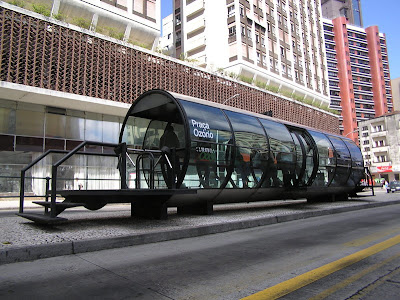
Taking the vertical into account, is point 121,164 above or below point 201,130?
below

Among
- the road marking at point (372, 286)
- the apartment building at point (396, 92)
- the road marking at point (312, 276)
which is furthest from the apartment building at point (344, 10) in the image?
the road marking at point (372, 286)

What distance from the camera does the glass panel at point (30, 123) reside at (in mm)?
22531

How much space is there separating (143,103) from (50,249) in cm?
520

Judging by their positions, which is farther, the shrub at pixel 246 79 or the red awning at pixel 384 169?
the red awning at pixel 384 169

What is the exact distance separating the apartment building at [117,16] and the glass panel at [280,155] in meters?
19.8

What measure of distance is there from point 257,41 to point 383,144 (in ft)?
160

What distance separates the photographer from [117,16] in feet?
91.6

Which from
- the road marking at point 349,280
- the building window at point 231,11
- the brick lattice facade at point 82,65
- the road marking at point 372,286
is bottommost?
the road marking at point 372,286

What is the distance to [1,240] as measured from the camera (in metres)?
4.88

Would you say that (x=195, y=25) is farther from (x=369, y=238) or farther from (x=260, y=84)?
(x=369, y=238)

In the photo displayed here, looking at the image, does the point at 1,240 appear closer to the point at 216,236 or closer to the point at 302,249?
the point at 216,236

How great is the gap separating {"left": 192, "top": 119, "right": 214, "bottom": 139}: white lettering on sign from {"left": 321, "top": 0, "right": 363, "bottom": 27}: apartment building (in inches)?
4502

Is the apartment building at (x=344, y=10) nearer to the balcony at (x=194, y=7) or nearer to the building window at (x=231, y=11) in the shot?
the balcony at (x=194, y=7)

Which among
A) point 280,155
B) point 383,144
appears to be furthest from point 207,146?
point 383,144
